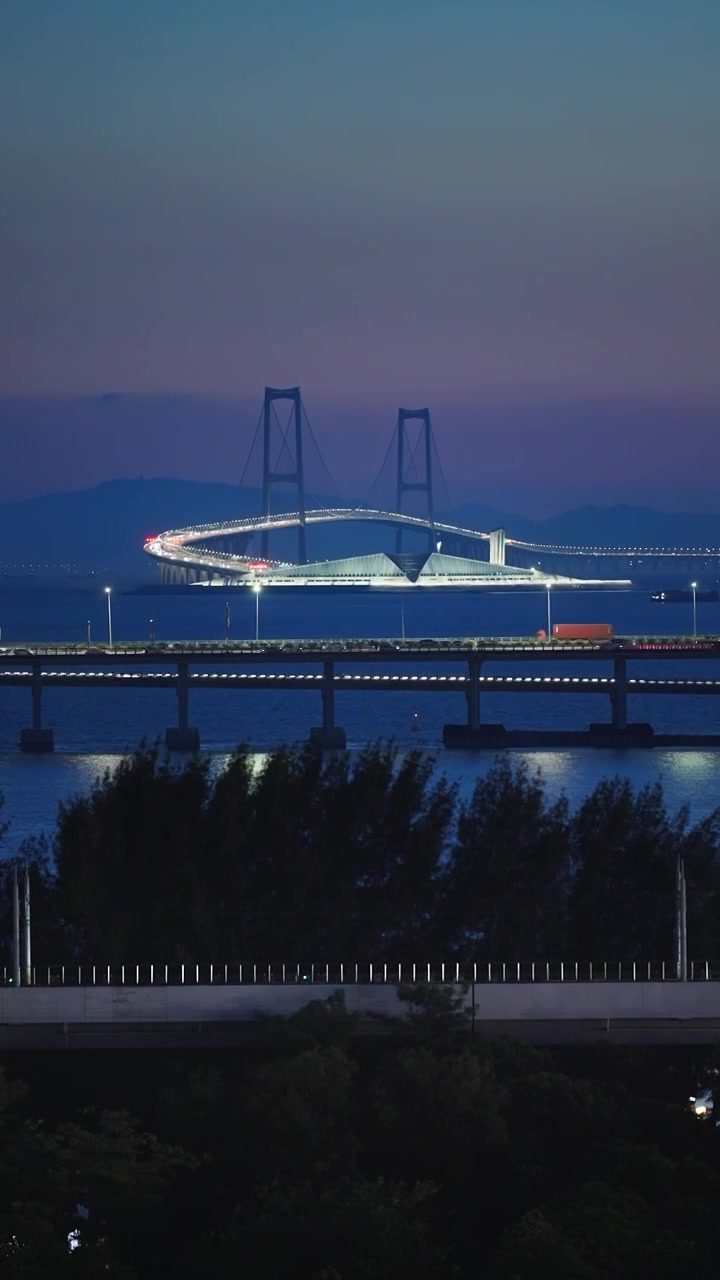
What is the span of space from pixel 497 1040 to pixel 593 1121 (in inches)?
29.8

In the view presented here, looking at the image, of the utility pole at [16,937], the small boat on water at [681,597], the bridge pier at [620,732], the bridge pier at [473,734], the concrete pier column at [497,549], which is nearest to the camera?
the utility pole at [16,937]

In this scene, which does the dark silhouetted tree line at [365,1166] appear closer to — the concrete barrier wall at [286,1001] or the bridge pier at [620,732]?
the concrete barrier wall at [286,1001]

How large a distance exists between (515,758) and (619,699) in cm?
309

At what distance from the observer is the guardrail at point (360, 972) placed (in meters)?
8.77

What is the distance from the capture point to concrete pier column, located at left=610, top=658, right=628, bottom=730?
2439 cm

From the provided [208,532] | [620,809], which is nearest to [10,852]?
[620,809]

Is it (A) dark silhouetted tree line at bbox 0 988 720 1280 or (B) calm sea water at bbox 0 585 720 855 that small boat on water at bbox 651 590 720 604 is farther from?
(A) dark silhouetted tree line at bbox 0 988 720 1280

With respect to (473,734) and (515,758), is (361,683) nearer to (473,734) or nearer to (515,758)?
(473,734)

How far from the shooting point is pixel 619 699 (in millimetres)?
24859

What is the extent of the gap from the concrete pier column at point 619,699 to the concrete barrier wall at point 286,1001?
16.4m

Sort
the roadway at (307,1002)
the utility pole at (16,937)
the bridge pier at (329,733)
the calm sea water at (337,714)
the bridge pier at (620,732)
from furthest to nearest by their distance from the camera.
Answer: the bridge pier at (620,732), the bridge pier at (329,733), the calm sea water at (337,714), the utility pole at (16,937), the roadway at (307,1002)

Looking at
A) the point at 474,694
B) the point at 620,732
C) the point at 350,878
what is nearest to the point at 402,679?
the point at 474,694

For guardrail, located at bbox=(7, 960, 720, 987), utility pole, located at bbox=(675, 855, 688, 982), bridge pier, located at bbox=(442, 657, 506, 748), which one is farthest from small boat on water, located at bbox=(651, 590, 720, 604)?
utility pole, located at bbox=(675, 855, 688, 982)

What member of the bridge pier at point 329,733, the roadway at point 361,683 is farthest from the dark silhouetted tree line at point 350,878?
the roadway at point 361,683
